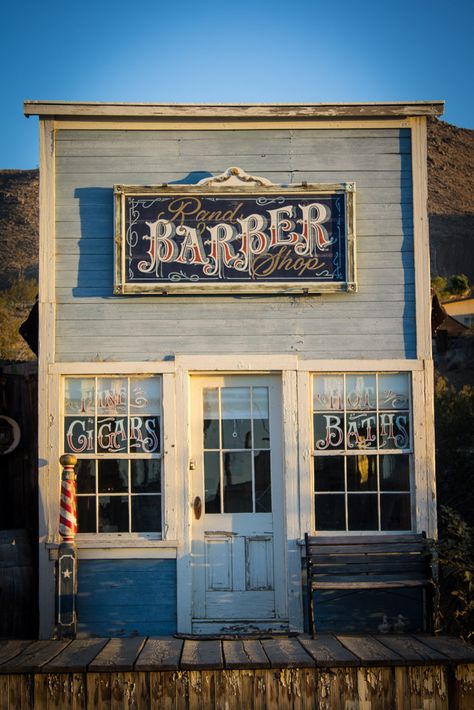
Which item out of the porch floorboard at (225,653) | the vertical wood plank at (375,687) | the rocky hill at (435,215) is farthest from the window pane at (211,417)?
the rocky hill at (435,215)

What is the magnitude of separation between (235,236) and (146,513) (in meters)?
2.78

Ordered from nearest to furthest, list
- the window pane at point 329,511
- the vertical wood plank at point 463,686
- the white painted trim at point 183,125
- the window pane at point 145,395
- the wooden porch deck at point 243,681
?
1. the wooden porch deck at point 243,681
2. the vertical wood plank at point 463,686
3. the window pane at point 329,511
4. the window pane at point 145,395
5. the white painted trim at point 183,125

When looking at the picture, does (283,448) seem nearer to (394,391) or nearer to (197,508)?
(197,508)

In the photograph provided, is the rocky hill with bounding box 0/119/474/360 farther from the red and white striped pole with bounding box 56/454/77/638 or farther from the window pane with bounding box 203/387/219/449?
the red and white striped pole with bounding box 56/454/77/638

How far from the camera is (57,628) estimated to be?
7.25m

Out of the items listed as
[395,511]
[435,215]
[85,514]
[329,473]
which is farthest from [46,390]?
[435,215]

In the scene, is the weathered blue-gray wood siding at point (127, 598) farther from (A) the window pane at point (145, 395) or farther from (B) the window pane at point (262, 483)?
(A) the window pane at point (145, 395)

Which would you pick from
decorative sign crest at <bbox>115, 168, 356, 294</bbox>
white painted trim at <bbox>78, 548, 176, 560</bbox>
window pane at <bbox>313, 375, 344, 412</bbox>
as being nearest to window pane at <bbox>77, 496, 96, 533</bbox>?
white painted trim at <bbox>78, 548, 176, 560</bbox>

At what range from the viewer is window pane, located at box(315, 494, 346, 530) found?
25.3ft

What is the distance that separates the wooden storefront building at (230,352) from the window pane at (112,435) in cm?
2

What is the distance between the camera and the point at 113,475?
7746 millimetres

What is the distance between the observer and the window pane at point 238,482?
7805 mm

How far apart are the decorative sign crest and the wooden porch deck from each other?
11.1 feet

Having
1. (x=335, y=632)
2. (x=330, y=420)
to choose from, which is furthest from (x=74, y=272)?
(x=335, y=632)
